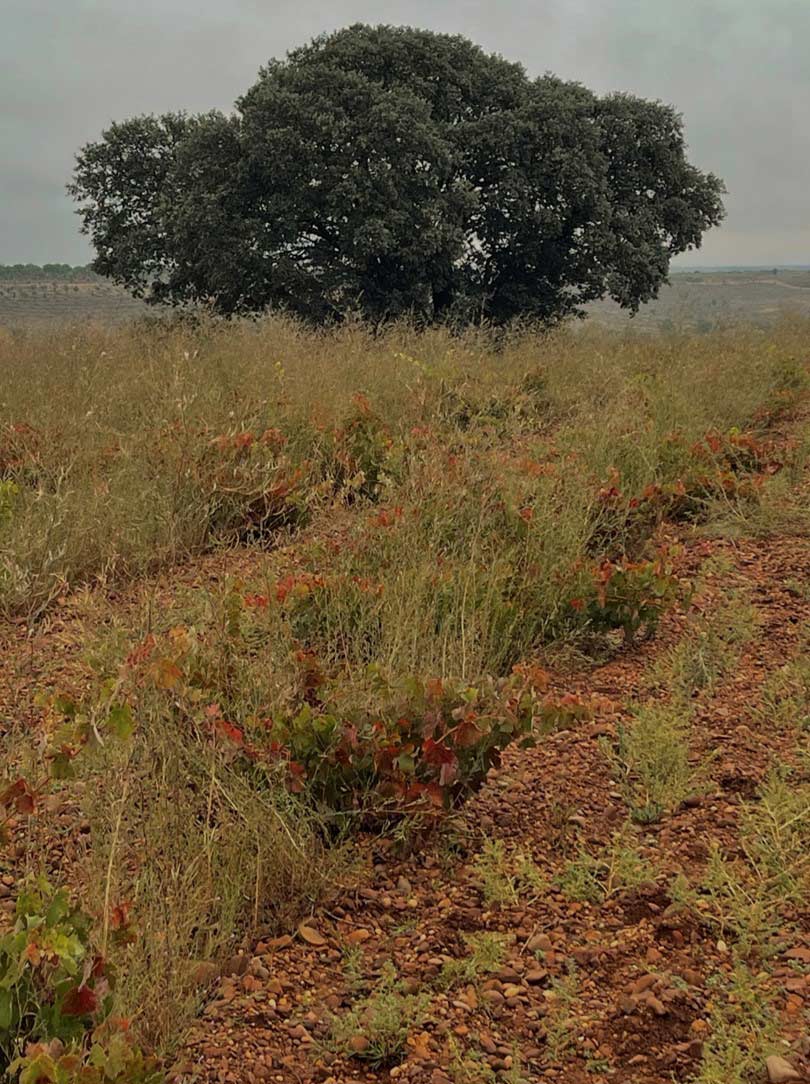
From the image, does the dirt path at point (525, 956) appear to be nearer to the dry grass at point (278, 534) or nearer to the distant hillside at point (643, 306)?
the dry grass at point (278, 534)

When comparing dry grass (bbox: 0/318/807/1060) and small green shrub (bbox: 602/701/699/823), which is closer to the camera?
dry grass (bbox: 0/318/807/1060)

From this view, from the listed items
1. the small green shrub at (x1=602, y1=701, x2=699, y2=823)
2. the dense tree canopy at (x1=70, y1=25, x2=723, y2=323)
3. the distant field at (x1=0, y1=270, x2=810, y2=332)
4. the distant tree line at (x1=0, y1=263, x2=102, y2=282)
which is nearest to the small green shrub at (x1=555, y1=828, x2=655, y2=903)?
the small green shrub at (x1=602, y1=701, x2=699, y2=823)

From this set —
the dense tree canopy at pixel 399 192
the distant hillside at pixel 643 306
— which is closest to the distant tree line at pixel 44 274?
the distant hillside at pixel 643 306

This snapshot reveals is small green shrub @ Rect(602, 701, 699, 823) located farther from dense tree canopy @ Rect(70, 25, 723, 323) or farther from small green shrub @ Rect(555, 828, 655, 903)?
dense tree canopy @ Rect(70, 25, 723, 323)

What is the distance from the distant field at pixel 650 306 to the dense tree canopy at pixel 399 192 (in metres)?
1.31

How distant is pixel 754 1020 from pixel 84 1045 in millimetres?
1110

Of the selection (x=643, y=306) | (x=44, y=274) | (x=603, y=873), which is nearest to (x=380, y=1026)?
(x=603, y=873)

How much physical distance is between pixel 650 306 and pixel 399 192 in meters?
7.33

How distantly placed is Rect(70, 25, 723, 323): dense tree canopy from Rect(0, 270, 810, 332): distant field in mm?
1307

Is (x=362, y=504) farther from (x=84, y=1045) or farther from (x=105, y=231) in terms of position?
(x=105, y=231)

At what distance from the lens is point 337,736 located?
2.03m

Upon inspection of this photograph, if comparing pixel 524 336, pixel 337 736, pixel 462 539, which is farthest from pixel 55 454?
pixel 524 336

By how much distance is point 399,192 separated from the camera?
13.4 metres

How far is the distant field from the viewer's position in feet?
32.4
